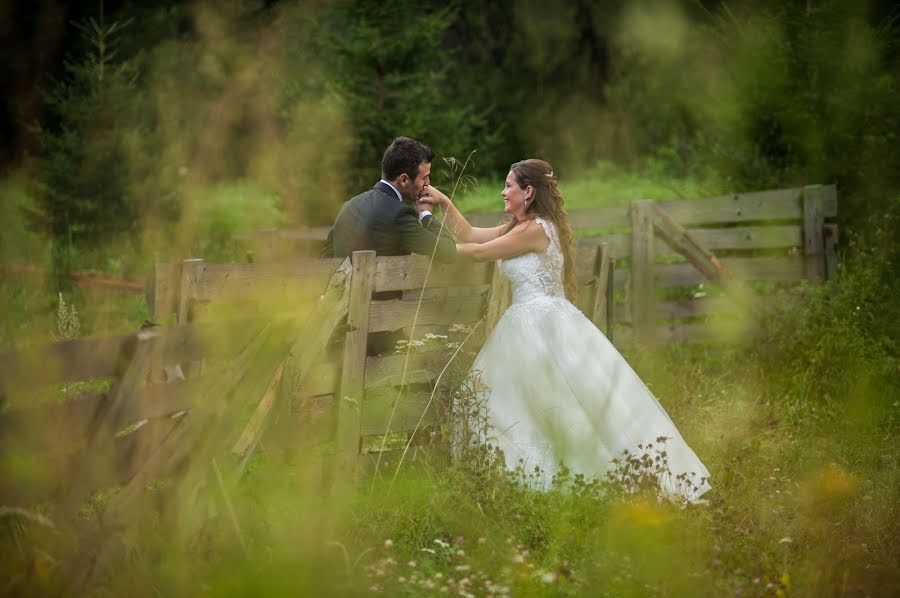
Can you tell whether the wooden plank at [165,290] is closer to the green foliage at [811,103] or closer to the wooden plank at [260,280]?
the wooden plank at [260,280]

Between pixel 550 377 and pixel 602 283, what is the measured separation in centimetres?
199

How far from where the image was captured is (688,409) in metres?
6.72

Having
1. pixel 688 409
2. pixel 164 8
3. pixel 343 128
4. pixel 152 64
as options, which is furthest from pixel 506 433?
pixel 164 8

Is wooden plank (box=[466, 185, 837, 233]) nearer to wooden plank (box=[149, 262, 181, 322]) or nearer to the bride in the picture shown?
the bride

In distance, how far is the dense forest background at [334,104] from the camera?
406 inches

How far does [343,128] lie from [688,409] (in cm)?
860

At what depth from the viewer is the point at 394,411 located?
192 inches

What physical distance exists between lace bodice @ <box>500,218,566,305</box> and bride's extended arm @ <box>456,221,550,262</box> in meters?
0.05

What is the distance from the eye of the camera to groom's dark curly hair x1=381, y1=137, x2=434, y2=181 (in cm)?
561

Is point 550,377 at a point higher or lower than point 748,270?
lower

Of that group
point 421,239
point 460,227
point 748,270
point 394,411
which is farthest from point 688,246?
point 394,411

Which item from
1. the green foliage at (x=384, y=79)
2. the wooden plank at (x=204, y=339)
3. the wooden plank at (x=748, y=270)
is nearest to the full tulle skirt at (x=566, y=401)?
the wooden plank at (x=204, y=339)

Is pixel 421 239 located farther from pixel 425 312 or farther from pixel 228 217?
pixel 228 217

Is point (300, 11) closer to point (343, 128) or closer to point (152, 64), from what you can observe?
point (152, 64)
